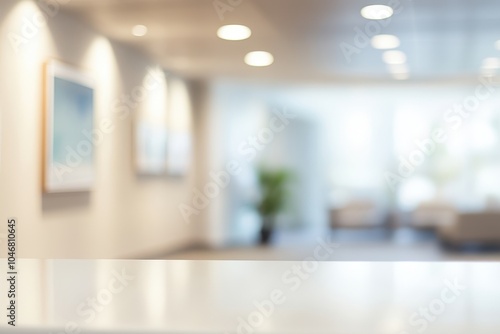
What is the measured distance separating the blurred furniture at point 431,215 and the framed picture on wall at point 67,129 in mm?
5123

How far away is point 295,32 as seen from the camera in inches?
185

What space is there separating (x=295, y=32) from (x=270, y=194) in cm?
304

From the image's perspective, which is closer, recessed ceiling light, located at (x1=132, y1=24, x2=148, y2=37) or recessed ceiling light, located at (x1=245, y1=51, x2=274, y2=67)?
recessed ceiling light, located at (x1=132, y1=24, x2=148, y2=37)

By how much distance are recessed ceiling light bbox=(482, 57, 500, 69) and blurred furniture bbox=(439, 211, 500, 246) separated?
156cm

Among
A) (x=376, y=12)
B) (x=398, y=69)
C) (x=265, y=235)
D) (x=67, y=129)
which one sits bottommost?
(x=265, y=235)

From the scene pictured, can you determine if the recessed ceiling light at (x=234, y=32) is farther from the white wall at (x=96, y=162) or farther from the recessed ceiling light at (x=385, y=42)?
the recessed ceiling light at (x=385, y=42)

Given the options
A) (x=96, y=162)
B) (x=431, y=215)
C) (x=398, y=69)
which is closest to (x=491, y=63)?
(x=398, y=69)

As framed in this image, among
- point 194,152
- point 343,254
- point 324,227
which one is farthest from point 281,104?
point 343,254

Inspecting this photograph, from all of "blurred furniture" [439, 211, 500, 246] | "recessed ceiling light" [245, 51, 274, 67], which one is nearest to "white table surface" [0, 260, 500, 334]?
"recessed ceiling light" [245, 51, 274, 67]

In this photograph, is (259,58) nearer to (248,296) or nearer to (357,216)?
(357,216)

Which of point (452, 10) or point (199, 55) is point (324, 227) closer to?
point (199, 55)

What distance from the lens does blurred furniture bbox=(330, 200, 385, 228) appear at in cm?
810

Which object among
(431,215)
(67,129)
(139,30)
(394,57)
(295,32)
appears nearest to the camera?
(67,129)

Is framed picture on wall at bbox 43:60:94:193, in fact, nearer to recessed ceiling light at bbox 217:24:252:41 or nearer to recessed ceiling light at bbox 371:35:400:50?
recessed ceiling light at bbox 217:24:252:41
